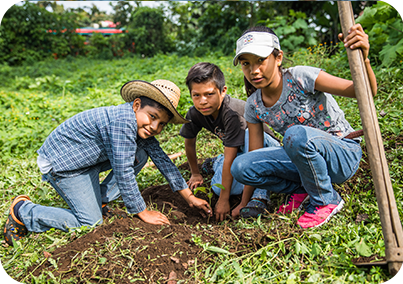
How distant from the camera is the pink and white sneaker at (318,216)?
194 cm

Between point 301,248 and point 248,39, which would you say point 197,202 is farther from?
point 248,39

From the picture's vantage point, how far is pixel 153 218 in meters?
2.32

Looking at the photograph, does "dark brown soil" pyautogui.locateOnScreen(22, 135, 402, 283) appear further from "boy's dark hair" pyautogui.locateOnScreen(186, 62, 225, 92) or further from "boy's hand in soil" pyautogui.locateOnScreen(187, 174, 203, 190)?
"boy's dark hair" pyautogui.locateOnScreen(186, 62, 225, 92)

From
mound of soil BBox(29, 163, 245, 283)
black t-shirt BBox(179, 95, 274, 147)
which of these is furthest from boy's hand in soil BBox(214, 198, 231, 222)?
black t-shirt BBox(179, 95, 274, 147)

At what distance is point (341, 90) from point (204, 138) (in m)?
2.30

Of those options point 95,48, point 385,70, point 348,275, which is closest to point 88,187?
point 348,275

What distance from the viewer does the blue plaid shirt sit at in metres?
2.23

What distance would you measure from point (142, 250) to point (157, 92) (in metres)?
1.13

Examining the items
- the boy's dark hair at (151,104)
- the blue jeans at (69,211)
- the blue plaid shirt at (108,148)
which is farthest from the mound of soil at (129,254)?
the boy's dark hair at (151,104)

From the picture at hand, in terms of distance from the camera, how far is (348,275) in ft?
5.00

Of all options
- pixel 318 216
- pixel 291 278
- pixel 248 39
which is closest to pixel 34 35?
pixel 248 39

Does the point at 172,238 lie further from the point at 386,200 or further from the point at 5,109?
the point at 5,109

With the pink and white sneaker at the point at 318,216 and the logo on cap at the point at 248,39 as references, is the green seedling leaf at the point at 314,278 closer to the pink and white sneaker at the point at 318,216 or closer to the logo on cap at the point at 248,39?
the pink and white sneaker at the point at 318,216

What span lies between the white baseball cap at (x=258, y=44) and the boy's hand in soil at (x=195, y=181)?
141 centimetres
